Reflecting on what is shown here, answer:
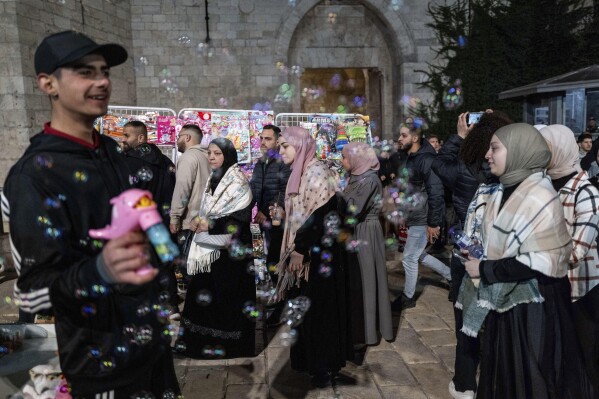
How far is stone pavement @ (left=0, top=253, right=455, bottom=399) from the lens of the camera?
3.72 m

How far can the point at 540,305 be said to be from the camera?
255cm

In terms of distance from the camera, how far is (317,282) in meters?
3.74

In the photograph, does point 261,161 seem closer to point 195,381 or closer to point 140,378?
point 195,381

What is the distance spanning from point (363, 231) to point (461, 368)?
1.64 metres

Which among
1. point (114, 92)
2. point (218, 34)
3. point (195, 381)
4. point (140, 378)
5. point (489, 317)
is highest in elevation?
point (218, 34)

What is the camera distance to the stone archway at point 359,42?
13805 mm

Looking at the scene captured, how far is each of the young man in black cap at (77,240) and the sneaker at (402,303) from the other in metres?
4.35

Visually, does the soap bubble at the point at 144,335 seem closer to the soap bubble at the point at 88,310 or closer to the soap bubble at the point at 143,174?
the soap bubble at the point at 88,310

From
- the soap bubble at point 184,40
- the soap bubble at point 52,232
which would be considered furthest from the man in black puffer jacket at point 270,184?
the soap bubble at point 184,40

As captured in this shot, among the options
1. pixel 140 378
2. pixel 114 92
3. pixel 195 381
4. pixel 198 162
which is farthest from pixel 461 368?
pixel 114 92

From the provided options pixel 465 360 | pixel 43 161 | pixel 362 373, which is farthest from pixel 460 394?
pixel 43 161

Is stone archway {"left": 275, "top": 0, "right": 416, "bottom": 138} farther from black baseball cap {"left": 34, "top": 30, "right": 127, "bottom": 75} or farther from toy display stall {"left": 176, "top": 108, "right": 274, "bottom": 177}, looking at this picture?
black baseball cap {"left": 34, "top": 30, "right": 127, "bottom": 75}

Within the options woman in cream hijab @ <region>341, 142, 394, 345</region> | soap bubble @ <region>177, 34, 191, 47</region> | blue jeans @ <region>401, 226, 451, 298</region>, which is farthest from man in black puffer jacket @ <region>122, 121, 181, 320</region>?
soap bubble @ <region>177, 34, 191, 47</region>

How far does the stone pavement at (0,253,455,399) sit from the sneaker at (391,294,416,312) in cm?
41
